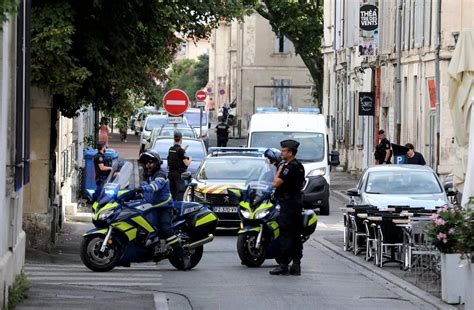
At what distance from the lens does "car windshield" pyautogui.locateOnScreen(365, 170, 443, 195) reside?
23.3 meters

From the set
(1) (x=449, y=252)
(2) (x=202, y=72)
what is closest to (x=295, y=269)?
(1) (x=449, y=252)

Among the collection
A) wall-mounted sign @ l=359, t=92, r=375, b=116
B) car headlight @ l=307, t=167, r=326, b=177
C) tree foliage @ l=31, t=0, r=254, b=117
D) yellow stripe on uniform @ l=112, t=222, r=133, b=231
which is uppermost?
tree foliage @ l=31, t=0, r=254, b=117

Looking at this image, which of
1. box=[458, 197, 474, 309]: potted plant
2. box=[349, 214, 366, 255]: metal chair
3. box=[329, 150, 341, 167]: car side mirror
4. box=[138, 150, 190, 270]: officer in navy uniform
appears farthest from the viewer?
box=[329, 150, 341, 167]: car side mirror

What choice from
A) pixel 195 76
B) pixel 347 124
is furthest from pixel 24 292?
pixel 195 76

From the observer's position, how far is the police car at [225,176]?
25859 millimetres

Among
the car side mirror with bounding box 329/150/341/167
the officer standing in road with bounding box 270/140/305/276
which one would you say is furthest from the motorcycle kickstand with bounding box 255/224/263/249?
the car side mirror with bounding box 329/150/341/167

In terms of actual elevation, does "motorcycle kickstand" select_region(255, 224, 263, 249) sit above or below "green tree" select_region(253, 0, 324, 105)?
below

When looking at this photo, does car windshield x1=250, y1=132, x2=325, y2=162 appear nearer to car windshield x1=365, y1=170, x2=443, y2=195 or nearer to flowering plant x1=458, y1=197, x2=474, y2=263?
car windshield x1=365, y1=170, x2=443, y2=195

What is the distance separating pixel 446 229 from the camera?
50.5ft

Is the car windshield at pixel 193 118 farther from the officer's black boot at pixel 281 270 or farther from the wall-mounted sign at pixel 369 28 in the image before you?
the officer's black boot at pixel 281 270

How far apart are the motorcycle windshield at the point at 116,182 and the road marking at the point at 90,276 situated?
0.98 meters

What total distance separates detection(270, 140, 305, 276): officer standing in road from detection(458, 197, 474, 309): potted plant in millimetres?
3837

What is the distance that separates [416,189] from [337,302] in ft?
28.0

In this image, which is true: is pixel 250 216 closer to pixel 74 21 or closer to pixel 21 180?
pixel 74 21
